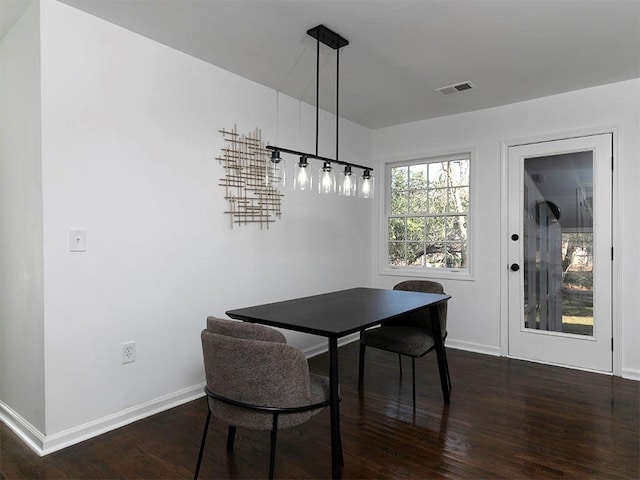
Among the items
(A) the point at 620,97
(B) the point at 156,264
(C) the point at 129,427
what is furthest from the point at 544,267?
(C) the point at 129,427

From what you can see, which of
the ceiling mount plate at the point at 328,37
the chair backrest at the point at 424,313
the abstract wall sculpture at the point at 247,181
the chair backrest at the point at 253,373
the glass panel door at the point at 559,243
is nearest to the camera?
the chair backrest at the point at 253,373

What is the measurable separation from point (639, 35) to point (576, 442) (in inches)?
105

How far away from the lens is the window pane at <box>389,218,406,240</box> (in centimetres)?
506

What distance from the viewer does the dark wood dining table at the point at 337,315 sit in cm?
200

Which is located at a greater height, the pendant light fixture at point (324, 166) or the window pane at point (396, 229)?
the pendant light fixture at point (324, 166)

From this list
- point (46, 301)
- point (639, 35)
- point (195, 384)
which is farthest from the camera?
point (195, 384)

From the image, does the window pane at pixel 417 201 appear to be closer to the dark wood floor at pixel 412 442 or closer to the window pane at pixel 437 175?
the window pane at pixel 437 175

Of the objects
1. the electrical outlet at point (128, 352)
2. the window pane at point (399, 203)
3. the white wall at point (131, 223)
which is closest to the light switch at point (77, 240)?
the white wall at point (131, 223)

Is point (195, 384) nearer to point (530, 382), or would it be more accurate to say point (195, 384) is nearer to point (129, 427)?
point (129, 427)

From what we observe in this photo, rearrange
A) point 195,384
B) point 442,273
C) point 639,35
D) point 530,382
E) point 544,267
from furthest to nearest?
point 442,273 → point 544,267 → point 530,382 → point 195,384 → point 639,35

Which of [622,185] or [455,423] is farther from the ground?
[622,185]

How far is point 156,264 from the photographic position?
9.46ft

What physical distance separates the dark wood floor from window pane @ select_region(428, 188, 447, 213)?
6.87 feet

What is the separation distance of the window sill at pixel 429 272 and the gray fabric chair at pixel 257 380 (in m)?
3.04
